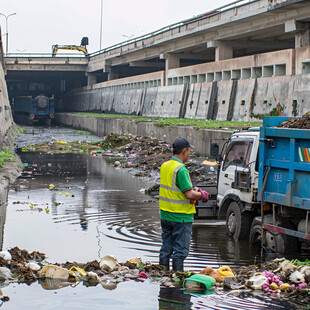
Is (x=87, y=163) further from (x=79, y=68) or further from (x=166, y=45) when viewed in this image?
(x=79, y=68)

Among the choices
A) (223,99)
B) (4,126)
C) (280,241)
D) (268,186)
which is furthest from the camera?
(4,126)

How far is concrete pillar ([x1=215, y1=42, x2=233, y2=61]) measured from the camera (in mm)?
43250

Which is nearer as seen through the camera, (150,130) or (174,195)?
(174,195)

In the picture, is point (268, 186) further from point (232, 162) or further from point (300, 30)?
point (300, 30)

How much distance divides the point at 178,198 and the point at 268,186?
277cm

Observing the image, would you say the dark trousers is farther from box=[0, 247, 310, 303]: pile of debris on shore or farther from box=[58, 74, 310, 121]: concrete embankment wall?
box=[58, 74, 310, 121]: concrete embankment wall

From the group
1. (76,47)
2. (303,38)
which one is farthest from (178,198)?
(76,47)

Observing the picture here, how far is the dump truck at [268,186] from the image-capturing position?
392 inches

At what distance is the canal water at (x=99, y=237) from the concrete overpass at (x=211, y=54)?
1144cm

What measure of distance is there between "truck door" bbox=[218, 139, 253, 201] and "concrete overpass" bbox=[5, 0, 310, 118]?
16633 mm

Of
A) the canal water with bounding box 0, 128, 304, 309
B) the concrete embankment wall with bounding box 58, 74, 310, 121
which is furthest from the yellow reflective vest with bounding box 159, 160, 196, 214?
the concrete embankment wall with bounding box 58, 74, 310, 121

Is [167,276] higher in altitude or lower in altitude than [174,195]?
lower

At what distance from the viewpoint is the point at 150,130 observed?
35.8 m

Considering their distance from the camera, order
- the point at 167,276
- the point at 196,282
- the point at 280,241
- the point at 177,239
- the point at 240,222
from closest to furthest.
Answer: the point at 196,282 → the point at 177,239 → the point at 167,276 → the point at 280,241 → the point at 240,222
